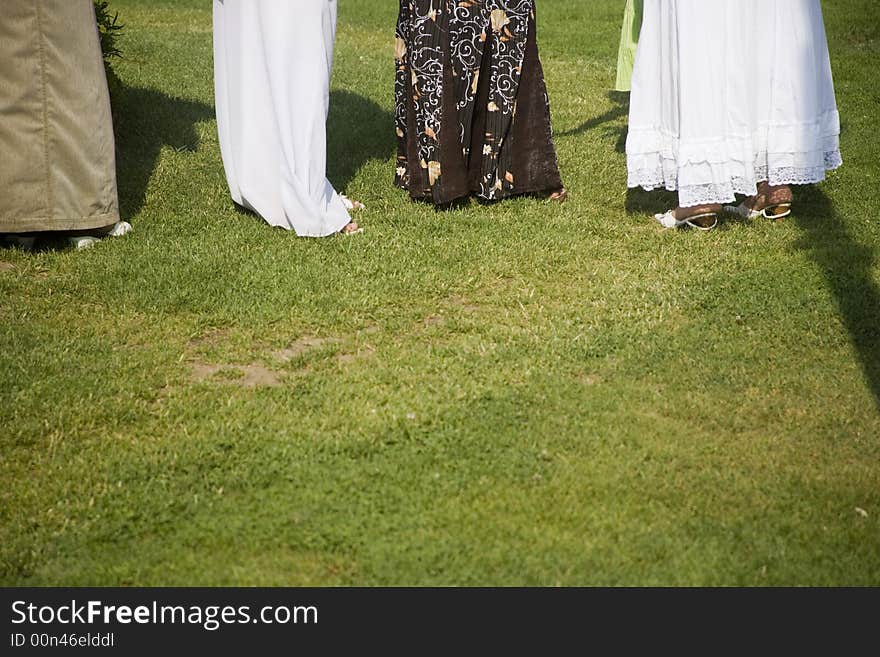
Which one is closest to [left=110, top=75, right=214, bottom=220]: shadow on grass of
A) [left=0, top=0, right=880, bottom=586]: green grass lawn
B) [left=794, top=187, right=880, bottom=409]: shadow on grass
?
[left=0, top=0, right=880, bottom=586]: green grass lawn

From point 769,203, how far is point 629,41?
6.04 ft

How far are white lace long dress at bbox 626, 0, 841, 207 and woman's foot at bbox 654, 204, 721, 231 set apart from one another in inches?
7.7

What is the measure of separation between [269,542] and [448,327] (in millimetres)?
1670

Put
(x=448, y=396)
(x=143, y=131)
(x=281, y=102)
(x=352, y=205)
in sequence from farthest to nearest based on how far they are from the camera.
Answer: (x=143, y=131), (x=352, y=205), (x=281, y=102), (x=448, y=396)

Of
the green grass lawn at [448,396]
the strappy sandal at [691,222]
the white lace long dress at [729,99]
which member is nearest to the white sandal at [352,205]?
the green grass lawn at [448,396]

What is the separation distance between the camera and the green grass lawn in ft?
10.1

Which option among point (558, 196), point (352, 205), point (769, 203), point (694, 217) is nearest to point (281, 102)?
point (352, 205)

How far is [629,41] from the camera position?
23.2ft

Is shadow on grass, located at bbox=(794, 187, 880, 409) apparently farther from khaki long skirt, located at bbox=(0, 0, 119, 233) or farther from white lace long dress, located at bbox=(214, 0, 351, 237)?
khaki long skirt, located at bbox=(0, 0, 119, 233)

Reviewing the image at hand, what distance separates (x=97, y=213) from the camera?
5496 mm

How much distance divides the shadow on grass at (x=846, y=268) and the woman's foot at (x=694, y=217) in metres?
0.46

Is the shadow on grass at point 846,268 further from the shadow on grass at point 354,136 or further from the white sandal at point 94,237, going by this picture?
the white sandal at point 94,237

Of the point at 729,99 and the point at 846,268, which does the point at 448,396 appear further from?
the point at 729,99

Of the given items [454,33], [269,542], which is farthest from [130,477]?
[454,33]
